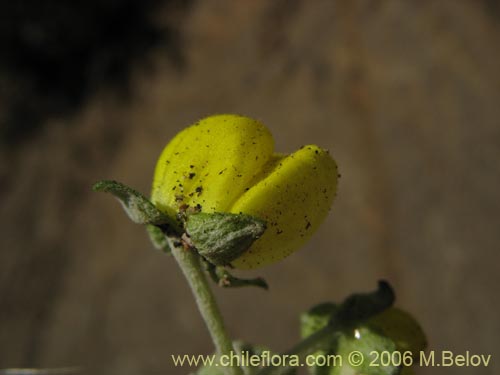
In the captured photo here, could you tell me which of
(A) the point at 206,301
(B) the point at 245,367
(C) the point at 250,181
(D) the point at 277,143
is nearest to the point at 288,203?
(C) the point at 250,181

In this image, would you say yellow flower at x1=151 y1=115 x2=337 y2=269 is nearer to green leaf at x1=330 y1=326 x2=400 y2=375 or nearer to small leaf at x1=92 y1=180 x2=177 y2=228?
small leaf at x1=92 y1=180 x2=177 y2=228

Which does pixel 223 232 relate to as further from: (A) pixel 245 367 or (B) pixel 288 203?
(A) pixel 245 367

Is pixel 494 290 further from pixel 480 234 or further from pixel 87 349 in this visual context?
pixel 87 349

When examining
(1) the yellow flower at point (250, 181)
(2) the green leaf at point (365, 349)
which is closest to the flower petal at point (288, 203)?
(1) the yellow flower at point (250, 181)

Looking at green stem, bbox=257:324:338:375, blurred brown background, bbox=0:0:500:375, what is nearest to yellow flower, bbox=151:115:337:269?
green stem, bbox=257:324:338:375

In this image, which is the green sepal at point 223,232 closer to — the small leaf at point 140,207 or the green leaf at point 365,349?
the small leaf at point 140,207

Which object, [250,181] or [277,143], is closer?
[250,181]
